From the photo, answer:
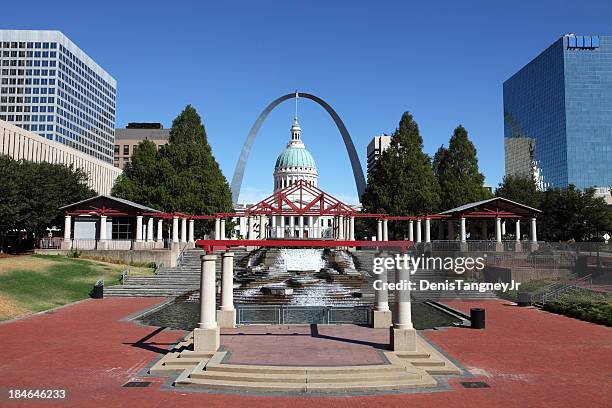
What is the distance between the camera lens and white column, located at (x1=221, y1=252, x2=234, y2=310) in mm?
22031

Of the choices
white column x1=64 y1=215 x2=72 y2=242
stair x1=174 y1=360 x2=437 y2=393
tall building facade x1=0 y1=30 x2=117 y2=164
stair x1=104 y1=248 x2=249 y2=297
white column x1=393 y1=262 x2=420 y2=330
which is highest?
tall building facade x1=0 y1=30 x2=117 y2=164

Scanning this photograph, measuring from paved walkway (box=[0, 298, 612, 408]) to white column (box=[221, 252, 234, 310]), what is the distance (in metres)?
2.50

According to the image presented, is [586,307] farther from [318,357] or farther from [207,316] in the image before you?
[207,316]

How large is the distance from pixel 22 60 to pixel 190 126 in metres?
106

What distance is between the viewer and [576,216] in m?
59.0

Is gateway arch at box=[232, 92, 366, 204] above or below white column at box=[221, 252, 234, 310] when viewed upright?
above

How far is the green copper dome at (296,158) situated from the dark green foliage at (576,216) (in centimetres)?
11405

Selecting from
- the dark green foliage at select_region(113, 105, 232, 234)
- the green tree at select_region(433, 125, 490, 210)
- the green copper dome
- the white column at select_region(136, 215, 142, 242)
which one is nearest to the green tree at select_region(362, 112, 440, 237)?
the green tree at select_region(433, 125, 490, 210)

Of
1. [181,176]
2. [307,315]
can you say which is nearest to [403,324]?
[307,315]

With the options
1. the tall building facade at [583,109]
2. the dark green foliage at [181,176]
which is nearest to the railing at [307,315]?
the dark green foliage at [181,176]

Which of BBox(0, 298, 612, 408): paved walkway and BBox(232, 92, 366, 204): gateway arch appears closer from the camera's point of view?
BBox(0, 298, 612, 408): paved walkway

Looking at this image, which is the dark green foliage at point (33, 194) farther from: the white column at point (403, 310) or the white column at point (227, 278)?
the white column at point (403, 310)

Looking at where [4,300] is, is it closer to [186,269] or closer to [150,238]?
[186,269]

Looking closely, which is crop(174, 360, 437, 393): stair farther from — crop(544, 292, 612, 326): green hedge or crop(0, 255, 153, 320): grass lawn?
crop(0, 255, 153, 320): grass lawn
